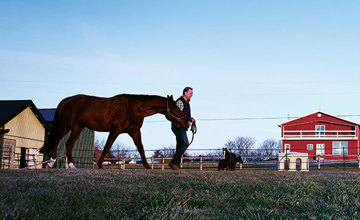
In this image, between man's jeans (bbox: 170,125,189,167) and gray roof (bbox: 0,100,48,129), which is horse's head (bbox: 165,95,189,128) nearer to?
man's jeans (bbox: 170,125,189,167)

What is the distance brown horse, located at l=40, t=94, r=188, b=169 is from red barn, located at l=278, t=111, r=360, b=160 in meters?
40.1

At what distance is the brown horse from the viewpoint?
8789 millimetres

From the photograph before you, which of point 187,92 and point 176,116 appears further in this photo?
point 187,92

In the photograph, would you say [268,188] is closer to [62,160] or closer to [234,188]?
[234,188]

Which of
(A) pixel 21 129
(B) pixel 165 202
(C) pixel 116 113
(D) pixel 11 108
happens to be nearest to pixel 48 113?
(A) pixel 21 129

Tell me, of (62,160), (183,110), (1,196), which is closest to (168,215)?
(1,196)

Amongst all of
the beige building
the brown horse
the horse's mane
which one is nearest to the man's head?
the brown horse

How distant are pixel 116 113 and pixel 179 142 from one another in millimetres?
1571

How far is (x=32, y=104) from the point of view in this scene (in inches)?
1048

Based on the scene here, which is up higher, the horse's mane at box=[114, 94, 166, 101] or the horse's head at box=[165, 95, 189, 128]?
the horse's mane at box=[114, 94, 166, 101]

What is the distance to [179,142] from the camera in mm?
8797

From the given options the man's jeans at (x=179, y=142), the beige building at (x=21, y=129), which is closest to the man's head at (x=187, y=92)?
the man's jeans at (x=179, y=142)

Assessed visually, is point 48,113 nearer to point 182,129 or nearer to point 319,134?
point 182,129

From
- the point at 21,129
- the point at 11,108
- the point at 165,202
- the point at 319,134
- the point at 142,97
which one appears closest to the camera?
the point at 165,202
